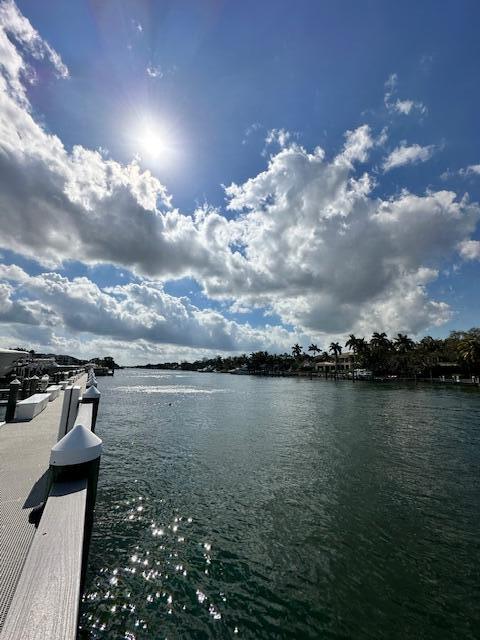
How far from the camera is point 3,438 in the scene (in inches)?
451

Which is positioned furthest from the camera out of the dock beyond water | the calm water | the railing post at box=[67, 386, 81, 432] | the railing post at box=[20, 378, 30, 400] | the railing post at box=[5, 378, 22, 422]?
the railing post at box=[20, 378, 30, 400]

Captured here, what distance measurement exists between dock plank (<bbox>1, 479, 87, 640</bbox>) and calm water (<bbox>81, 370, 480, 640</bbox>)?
293 centimetres

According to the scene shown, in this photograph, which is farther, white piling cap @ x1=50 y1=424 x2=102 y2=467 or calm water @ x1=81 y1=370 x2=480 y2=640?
calm water @ x1=81 y1=370 x2=480 y2=640

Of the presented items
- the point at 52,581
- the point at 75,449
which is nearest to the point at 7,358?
the point at 75,449

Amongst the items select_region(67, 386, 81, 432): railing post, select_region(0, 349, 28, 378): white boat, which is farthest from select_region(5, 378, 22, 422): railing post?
select_region(0, 349, 28, 378): white boat

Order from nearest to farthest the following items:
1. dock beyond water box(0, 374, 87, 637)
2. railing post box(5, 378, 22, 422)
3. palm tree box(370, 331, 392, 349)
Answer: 1. dock beyond water box(0, 374, 87, 637)
2. railing post box(5, 378, 22, 422)
3. palm tree box(370, 331, 392, 349)

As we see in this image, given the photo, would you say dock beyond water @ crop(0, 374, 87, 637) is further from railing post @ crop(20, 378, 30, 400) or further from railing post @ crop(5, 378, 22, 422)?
railing post @ crop(20, 378, 30, 400)

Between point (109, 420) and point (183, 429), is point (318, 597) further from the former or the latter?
point (109, 420)

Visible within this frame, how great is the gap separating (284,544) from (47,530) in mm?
6797

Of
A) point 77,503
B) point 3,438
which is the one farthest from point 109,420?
point 77,503

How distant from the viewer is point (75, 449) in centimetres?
555

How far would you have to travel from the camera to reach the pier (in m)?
2.89

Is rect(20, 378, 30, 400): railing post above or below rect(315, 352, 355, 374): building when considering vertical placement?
below

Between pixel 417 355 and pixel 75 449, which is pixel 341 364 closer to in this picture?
pixel 417 355
